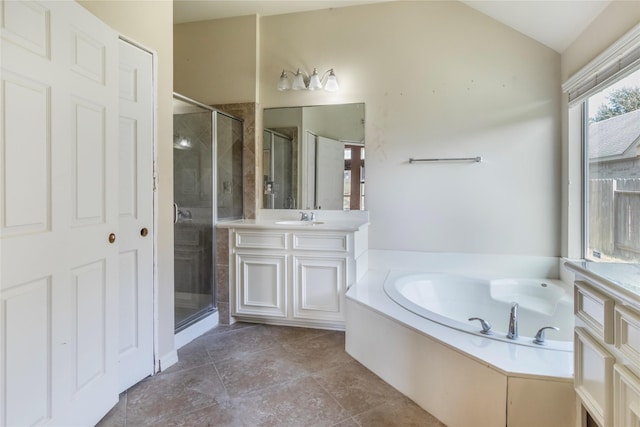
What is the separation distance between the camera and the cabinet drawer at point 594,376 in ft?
3.19

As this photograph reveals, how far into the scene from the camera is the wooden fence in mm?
1919

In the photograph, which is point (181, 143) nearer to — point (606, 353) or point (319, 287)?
point (319, 287)

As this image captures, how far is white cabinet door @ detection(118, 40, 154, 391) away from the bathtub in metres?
1.27

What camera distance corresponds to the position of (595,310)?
1041 mm

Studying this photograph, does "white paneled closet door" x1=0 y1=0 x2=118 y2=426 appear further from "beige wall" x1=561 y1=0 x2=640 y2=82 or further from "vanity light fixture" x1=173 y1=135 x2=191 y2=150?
"beige wall" x1=561 y1=0 x2=640 y2=82

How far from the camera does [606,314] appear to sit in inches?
38.4

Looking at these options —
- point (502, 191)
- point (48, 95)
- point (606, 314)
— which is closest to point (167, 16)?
point (48, 95)

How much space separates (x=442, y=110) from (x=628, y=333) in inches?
91.9

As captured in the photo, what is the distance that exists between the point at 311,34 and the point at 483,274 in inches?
101

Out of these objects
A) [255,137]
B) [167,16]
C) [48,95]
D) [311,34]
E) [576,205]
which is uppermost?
[311,34]

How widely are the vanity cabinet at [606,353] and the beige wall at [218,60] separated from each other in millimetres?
2910

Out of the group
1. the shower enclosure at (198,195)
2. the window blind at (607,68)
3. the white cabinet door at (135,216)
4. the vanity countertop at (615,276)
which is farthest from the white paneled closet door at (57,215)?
the window blind at (607,68)

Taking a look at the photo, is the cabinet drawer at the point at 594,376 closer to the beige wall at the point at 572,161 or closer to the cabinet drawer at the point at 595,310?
the cabinet drawer at the point at 595,310

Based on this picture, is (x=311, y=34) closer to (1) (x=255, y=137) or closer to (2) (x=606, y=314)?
(1) (x=255, y=137)
